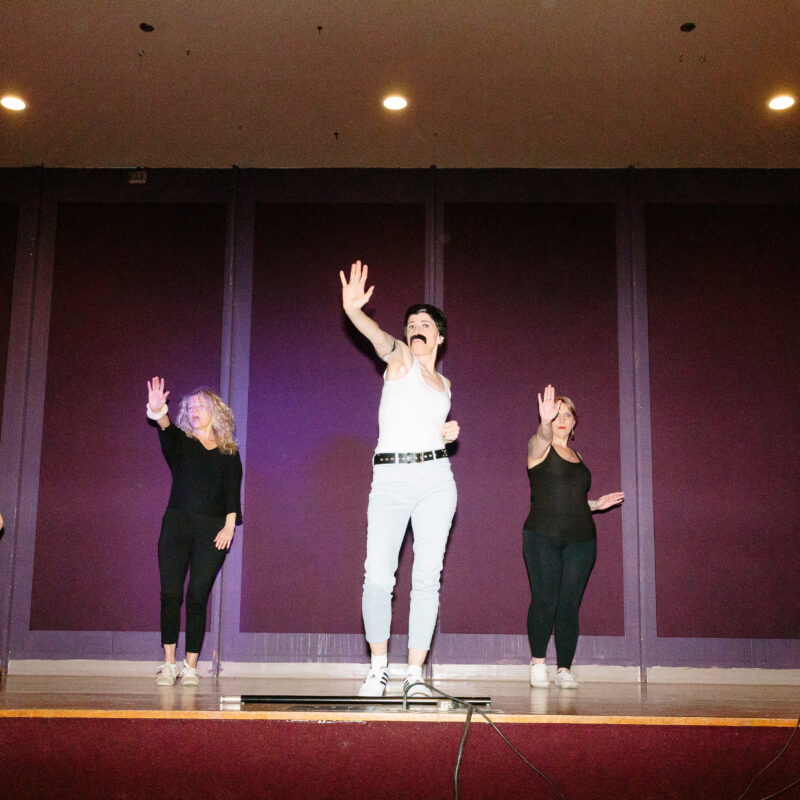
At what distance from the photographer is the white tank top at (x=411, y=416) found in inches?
133

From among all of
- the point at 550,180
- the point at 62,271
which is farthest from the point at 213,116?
the point at 550,180

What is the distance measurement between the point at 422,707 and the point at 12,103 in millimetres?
4163

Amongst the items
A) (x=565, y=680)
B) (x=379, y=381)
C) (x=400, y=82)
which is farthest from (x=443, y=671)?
(x=400, y=82)

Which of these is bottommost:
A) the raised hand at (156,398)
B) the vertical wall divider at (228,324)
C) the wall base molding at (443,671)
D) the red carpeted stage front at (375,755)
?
the wall base molding at (443,671)

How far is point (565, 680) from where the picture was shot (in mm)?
4379

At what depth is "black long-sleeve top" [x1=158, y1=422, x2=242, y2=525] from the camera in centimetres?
454

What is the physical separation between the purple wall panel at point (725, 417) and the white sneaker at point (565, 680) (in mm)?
832

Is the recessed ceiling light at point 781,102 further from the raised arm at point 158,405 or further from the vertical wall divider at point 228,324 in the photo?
the raised arm at point 158,405

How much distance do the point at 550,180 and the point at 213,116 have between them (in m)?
2.24

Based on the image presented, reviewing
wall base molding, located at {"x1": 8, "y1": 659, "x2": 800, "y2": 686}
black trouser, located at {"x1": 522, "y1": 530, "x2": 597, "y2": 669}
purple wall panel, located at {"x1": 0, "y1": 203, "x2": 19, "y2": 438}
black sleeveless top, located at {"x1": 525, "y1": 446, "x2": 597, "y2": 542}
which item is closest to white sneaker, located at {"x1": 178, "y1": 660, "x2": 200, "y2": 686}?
wall base molding, located at {"x1": 8, "y1": 659, "x2": 800, "y2": 686}

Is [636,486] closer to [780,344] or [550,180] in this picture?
[780,344]

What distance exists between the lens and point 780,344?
523 centimetres

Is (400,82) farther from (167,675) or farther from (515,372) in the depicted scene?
(167,675)

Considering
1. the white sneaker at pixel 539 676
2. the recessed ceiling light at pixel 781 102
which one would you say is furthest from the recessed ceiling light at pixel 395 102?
the white sneaker at pixel 539 676
